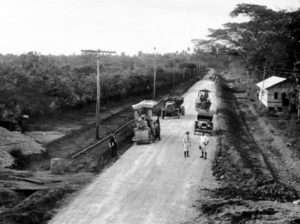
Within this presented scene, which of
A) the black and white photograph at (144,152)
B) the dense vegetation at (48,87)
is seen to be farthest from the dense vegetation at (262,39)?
the dense vegetation at (48,87)

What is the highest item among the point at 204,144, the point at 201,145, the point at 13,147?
the point at 204,144

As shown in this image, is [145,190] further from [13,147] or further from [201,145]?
[13,147]

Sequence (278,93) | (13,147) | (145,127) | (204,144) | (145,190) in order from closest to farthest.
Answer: (145,190) < (204,144) < (13,147) < (145,127) < (278,93)

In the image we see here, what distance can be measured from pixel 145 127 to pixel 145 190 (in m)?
10.8

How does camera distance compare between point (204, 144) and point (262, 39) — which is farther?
point (262, 39)

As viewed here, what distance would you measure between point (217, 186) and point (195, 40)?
279 ft

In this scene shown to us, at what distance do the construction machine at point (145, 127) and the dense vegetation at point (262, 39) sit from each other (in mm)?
20940

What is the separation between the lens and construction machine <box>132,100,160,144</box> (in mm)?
29859

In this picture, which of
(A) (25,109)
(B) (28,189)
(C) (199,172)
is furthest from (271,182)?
(A) (25,109)

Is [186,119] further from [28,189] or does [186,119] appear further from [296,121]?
[28,189]

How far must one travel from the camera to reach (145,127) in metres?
30.0

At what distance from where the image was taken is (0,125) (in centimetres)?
3234

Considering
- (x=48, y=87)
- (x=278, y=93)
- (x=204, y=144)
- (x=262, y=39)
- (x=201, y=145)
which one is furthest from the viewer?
(x=262, y=39)

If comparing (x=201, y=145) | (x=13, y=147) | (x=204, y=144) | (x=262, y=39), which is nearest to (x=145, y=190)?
(x=204, y=144)
